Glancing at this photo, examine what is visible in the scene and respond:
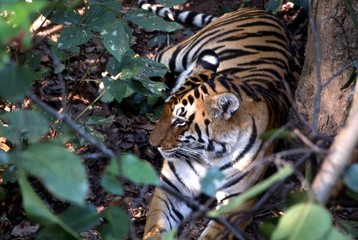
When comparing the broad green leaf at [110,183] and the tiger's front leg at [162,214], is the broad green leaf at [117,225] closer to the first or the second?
the broad green leaf at [110,183]

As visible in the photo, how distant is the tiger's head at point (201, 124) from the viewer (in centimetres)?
350

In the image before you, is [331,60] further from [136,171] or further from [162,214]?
[136,171]

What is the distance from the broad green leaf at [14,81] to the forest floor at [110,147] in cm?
186

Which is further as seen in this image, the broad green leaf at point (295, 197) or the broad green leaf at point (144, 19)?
the broad green leaf at point (144, 19)

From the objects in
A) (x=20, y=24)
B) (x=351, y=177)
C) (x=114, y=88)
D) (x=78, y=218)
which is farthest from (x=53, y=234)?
(x=114, y=88)

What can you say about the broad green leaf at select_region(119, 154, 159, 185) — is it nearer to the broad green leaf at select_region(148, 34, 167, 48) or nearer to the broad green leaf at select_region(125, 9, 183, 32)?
the broad green leaf at select_region(125, 9, 183, 32)

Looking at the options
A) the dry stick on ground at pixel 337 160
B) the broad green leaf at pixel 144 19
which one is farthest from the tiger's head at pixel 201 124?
the dry stick on ground at pixel 337 160

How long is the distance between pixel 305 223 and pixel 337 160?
5.6 inches

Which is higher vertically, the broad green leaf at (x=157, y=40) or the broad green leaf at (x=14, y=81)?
the broad green leaf at (x=14, y=81)

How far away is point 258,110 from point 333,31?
582mm

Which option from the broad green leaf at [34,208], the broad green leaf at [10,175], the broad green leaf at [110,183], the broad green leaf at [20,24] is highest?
the broad green leaf at [20,24]

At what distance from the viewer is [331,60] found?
11.5 feet

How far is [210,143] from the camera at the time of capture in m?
3.55

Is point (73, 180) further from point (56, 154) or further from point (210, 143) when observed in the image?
point (210, 143)
